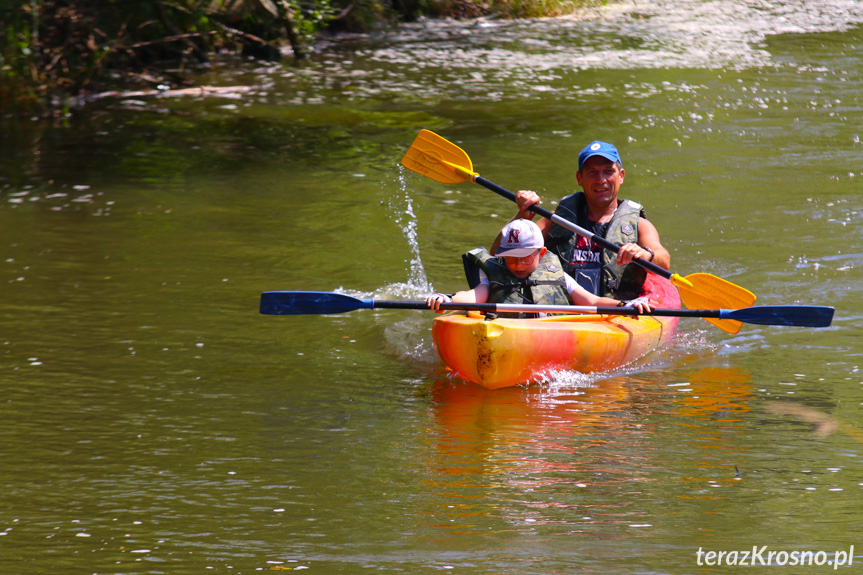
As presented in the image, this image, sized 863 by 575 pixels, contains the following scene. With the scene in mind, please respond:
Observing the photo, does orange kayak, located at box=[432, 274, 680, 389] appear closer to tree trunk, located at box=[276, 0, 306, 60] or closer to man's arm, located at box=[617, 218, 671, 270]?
man's arm, located at box=[617, 218, 671, 270]

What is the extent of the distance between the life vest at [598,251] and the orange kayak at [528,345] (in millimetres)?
489

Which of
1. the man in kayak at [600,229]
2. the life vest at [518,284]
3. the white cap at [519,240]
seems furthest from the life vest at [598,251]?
the white cap at [519,240]

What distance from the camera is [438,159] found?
6.60 m

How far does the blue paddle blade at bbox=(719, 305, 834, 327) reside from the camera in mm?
5117

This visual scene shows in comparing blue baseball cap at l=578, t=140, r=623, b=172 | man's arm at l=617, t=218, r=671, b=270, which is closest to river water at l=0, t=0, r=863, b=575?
man's arm at l=617, t=218, r=671, b=270

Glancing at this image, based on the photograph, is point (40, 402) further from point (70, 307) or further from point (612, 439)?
point (612, 439)

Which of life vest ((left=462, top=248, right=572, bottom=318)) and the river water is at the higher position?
life vest ((left=462, top=248, right=572, bottom=318))

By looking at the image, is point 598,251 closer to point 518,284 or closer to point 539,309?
point 518,284

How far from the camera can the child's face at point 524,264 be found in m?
5.20

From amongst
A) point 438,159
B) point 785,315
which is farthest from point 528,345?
point 438,159

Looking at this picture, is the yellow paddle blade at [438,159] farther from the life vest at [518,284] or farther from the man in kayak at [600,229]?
the life vest at [518,284]

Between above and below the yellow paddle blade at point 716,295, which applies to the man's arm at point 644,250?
above

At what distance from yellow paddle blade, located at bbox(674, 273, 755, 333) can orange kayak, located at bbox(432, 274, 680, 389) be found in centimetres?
46

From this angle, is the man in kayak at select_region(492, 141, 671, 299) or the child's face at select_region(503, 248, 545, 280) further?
the man in kayak at select_region(492, 141, 671, 299)
